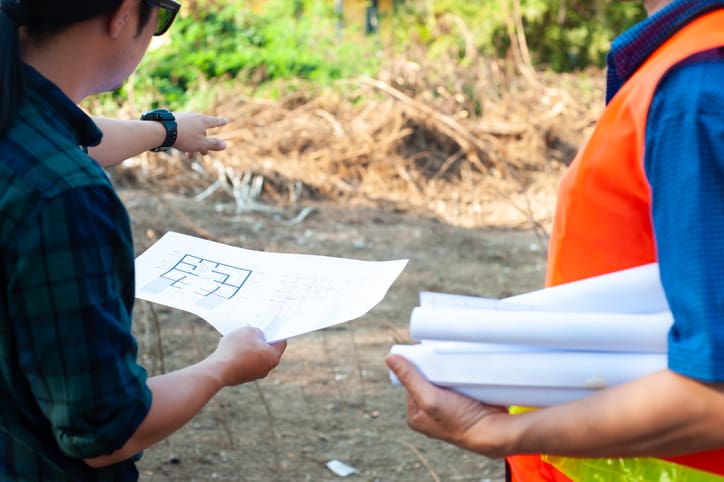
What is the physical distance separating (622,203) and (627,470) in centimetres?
40

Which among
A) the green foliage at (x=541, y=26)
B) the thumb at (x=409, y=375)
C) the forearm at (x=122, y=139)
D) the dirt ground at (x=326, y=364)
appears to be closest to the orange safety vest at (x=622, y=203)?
the thumb at (x=409, y=375)

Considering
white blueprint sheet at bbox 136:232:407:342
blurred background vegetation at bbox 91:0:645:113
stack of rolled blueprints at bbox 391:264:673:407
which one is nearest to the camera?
stack of rolled blueprints at bbox 391:264:673:407

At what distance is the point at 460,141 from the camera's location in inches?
331

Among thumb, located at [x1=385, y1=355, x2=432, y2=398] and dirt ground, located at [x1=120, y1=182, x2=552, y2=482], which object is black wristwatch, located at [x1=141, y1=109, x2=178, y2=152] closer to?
thumb, located at [x1=385, y1=355, x2=432, y2=398]

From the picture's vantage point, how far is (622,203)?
1209 millimetres

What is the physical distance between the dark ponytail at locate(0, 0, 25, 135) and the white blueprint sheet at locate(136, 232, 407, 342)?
1.38 ft

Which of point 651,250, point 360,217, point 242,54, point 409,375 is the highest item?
point 651,250

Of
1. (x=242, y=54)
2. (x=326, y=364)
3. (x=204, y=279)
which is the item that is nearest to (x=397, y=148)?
(x=242, y=54)

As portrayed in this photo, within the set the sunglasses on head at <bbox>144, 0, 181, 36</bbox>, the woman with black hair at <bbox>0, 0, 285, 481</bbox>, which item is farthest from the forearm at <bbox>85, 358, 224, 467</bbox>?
the sunglasses on head at <bbox>144, 0, 181, 36</bbox>

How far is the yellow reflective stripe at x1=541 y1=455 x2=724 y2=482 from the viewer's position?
1.25 m

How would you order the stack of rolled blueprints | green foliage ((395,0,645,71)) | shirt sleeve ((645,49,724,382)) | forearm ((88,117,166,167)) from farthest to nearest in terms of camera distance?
1. green foliage ((395,0,645,71))
2. forearm ((88,117,166,167))
3. the stack of rolled blueprints
4. shirt sleeve ((645,49,724,382))

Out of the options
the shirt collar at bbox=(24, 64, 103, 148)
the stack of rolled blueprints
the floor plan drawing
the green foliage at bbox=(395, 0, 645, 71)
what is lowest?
the green foliage at bbox=(395, 0, 645, 71)

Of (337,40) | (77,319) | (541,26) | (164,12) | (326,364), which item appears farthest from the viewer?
(541,26)

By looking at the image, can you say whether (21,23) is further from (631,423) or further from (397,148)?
(397,148)
